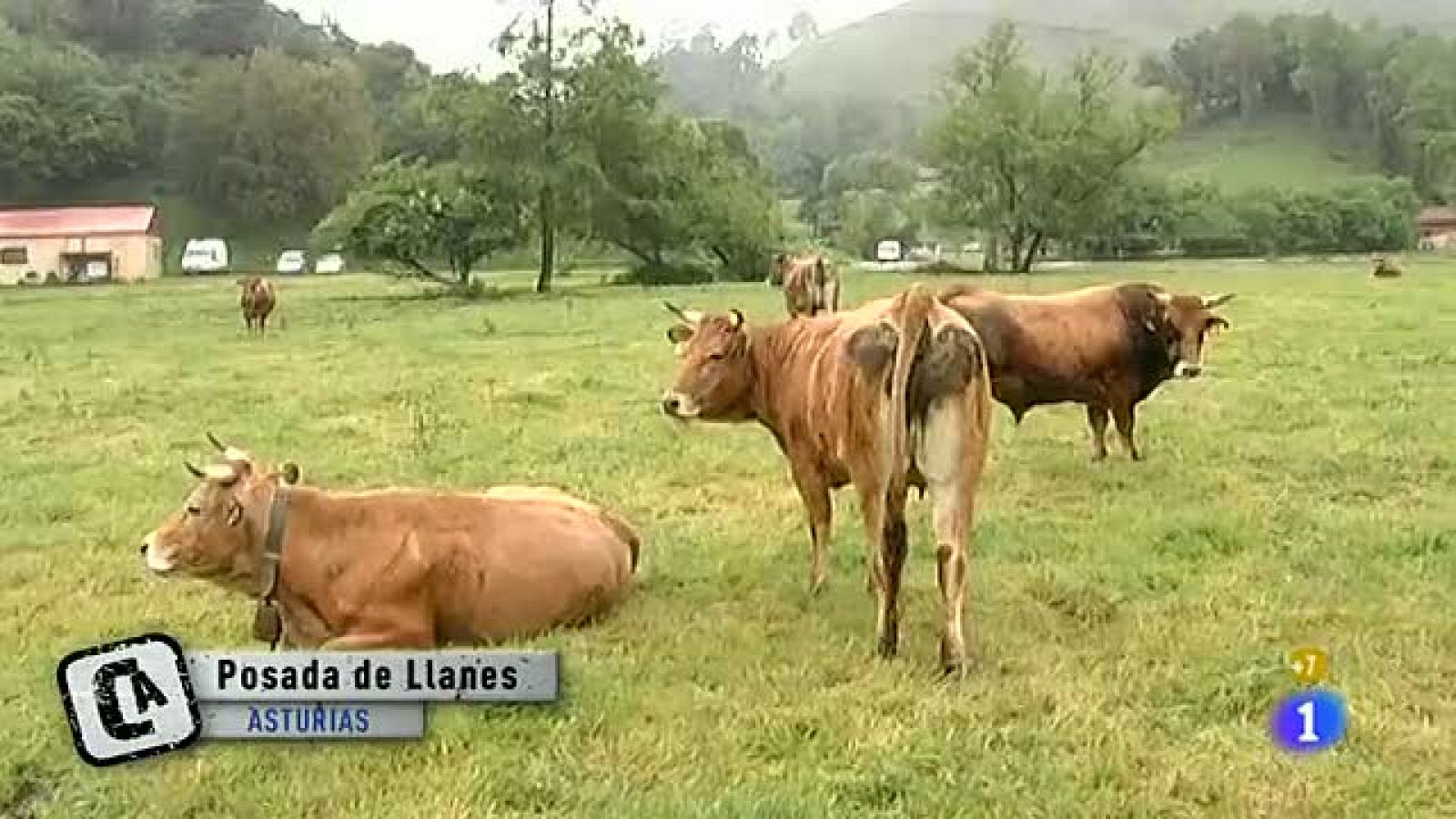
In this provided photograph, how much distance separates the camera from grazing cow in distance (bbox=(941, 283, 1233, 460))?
11.6 m

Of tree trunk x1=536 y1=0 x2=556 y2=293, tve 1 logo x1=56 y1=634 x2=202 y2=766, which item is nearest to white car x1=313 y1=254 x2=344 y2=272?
tree trunk x1=536 y1=0 x2=556 y2=293

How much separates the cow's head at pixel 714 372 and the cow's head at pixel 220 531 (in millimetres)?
2524

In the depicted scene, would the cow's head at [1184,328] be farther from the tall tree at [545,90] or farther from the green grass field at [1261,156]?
the green grass field at [1261,156]

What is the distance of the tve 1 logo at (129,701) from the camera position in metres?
5.07

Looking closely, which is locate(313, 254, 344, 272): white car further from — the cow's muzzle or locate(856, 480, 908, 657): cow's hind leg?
locate(856, 480, 908, 657): cow's hind leg

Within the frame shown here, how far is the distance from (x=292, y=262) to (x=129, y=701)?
2734 inches

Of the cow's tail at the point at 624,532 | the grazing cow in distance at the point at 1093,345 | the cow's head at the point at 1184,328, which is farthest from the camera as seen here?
the cow's head at the point at 1184,328

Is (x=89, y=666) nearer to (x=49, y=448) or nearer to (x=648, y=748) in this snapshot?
(x=648, y=748)

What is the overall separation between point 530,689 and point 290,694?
88 centimetres

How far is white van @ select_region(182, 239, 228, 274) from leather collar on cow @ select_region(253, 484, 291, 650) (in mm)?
66719

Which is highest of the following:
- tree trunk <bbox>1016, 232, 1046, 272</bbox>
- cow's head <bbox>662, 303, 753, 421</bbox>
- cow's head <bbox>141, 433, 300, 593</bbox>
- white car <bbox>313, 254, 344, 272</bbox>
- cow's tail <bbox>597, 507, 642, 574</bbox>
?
cow's head <bbox>662, 303, 753, 421</bbox>

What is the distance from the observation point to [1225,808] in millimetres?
5121

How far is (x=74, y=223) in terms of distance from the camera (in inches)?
2950

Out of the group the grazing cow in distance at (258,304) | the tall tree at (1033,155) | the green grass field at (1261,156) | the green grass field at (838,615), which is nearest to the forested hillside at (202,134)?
the tall tree at (1033,155)
